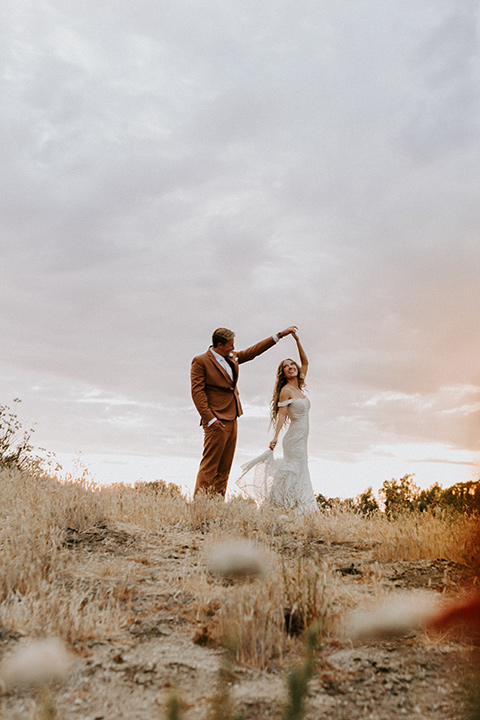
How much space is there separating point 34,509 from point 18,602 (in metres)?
2.77

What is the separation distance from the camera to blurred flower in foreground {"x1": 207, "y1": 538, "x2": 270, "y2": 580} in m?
5.20

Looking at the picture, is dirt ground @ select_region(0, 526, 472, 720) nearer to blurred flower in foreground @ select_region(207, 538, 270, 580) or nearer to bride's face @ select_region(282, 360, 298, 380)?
blurred flower in foreground @ select_region(207, 538, 270, 580)

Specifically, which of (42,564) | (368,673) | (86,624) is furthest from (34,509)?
(368,673)

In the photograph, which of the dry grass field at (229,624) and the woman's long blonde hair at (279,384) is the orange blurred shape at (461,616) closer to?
the dry grass field at (229,624)

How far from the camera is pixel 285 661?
3652 mm

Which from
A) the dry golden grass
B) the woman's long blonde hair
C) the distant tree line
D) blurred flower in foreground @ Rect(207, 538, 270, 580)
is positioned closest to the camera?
the dry golden grass

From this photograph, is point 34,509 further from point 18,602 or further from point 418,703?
point 418,703

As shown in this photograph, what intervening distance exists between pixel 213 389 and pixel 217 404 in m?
0.27

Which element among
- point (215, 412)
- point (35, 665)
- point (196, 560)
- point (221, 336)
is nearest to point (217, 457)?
point (215, 412)

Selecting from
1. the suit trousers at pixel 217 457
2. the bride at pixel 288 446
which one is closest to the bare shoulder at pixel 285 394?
the bride at pixel 288 446

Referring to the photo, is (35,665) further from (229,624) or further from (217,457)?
(217,457)

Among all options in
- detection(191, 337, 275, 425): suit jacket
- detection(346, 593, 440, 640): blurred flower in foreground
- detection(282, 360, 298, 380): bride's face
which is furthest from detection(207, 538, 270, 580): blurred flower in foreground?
detection(282, 360, 298, 380): bride's face

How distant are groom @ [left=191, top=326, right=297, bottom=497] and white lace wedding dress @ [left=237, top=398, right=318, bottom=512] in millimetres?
486

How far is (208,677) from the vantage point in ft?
11.2
